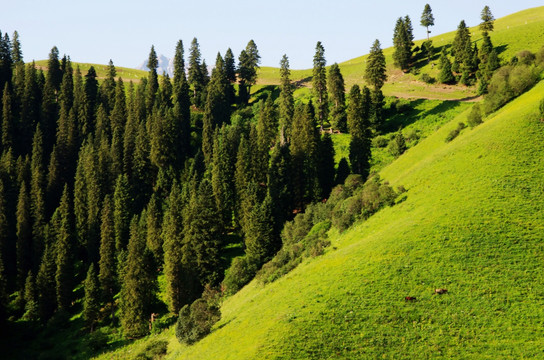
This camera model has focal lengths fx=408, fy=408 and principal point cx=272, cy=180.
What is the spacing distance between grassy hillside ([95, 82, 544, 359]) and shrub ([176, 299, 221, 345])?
1.54 m

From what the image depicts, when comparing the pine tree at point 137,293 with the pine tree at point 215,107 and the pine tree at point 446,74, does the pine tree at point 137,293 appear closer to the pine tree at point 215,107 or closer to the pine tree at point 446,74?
the pine tree at point 215,107

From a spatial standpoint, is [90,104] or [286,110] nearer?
[286,110]

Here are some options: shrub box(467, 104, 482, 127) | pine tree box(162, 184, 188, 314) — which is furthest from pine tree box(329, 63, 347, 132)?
pine tree box(162, 184, 188, 314)

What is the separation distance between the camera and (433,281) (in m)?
36.2

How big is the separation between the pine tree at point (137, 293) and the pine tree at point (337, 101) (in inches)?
2124

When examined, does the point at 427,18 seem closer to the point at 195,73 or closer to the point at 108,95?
the point at 195,73

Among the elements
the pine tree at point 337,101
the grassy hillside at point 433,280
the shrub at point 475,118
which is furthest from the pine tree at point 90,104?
the shrub at point 475,118

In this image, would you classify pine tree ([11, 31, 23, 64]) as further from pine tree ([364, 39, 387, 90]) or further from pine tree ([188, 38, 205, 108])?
pine tree ([364, 39, 387, 90])

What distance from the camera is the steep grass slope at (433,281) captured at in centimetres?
→ 3103

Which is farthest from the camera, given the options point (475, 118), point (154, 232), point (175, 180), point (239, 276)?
point (175, 180)

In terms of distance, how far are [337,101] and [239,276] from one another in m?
56.0

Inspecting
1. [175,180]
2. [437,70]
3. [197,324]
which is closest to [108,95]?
[175,180]

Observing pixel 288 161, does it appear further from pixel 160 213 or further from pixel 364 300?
pixel 364 300

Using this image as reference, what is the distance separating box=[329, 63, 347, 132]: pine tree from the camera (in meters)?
99.3
